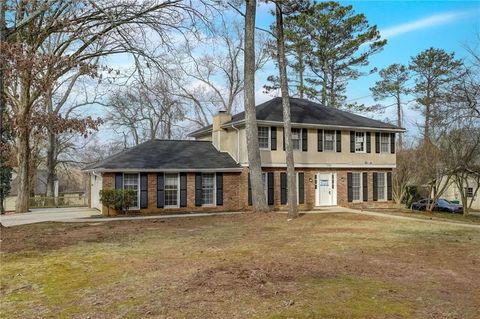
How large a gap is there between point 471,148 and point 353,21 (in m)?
13.4

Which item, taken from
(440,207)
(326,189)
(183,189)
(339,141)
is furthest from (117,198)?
(440,207)

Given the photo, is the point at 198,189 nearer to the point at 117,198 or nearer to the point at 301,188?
the point at 117,198

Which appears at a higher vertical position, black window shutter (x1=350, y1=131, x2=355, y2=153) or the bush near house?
black window shutter (x1=350, y1=131, x2=355, y2=153)

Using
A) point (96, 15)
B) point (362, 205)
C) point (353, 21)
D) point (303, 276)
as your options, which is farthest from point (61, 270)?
point (353, 21)

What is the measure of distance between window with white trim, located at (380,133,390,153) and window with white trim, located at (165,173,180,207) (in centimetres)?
1274

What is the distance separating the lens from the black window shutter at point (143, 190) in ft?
66.8

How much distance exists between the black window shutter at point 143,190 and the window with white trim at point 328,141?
1008cm

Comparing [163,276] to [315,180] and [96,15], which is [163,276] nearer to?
[96,15]

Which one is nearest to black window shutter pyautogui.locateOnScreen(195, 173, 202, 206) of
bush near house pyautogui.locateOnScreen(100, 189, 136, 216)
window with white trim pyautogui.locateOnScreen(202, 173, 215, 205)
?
window with white trim pyautogui.locateOnScreen(202, 173, 215, 205)

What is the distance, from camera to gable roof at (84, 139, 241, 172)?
20422mm

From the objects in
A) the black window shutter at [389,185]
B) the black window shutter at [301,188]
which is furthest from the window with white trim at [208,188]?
the black window shutter at [389,185]

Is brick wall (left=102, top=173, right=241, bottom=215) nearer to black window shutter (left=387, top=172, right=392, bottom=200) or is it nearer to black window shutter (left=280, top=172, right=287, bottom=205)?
black window shutter (left=280, top=172, right=287, bottom=205)

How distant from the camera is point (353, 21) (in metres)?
32.8

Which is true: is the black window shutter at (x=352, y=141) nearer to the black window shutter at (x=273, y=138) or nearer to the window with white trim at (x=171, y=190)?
the black window shutter at (x=273, y=138)
